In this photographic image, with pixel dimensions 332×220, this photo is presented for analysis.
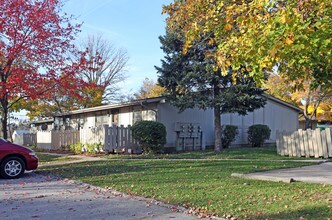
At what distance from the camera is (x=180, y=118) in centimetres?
2073

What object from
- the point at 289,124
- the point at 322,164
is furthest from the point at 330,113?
the point at 322,164

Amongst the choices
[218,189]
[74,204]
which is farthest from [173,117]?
[74,204]

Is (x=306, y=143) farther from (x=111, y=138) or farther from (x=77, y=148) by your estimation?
(x=77, y=148)

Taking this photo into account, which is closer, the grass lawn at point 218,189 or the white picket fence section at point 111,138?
the grass lawn at point 218,189

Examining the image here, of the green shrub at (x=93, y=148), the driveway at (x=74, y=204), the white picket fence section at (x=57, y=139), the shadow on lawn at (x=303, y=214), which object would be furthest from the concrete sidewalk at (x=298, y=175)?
the white picket fence section at (x=57, y=139)

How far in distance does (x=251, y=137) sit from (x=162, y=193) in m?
16.0

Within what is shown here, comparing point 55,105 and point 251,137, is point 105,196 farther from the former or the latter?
point 55,105

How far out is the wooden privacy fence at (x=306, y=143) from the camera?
616 inches

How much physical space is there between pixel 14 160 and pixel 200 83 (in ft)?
31.0

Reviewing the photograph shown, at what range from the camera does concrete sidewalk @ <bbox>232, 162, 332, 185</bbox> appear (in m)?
9.18

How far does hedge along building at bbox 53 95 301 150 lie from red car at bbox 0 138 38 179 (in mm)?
8319

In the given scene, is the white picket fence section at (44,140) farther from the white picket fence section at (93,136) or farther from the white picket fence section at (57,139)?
the white picket fence section at (93,136)

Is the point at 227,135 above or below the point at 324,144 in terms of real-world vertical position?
above

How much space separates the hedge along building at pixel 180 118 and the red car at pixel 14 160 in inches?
328
